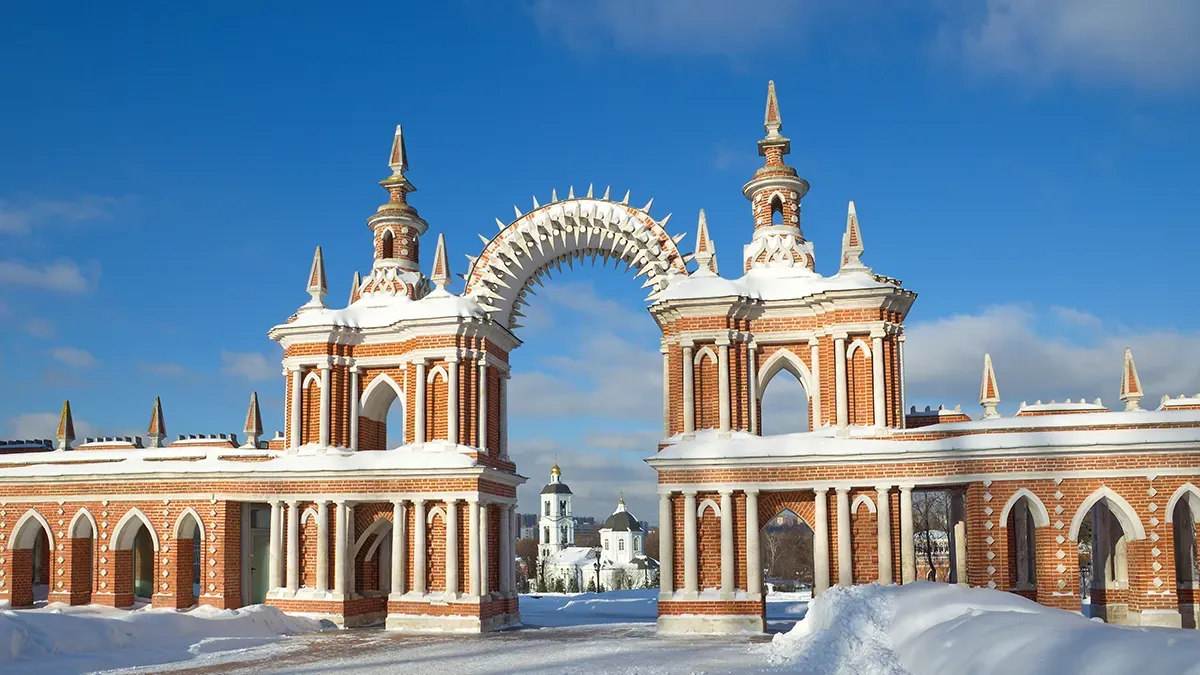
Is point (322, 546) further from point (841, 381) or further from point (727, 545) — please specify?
point (841, 381)

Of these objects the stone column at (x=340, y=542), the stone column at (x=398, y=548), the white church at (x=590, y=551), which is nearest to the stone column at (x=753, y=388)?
the stone column at (x=398, y=548)

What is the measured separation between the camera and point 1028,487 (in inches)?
1017

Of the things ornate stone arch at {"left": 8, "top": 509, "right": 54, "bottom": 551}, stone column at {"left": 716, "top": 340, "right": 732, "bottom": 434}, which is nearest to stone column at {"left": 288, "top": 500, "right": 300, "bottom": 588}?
ornate stone arch at {"left": 8, "top": 509, "right": 54, "bottom": 551}

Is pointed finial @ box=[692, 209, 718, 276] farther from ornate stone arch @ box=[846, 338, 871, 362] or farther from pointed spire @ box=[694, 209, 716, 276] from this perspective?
ornate stone arch @ box=[846, 338, 871, 362]

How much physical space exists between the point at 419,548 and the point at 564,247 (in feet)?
32.5

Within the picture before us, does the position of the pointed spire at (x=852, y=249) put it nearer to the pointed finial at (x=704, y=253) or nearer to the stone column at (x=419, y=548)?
the pointed finial at (x=704, y=253)

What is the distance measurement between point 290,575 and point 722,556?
12.5 meters

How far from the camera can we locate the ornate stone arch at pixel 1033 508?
25.6 m

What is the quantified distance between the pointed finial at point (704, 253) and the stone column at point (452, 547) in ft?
31.0

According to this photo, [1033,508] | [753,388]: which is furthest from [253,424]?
[1033,508]

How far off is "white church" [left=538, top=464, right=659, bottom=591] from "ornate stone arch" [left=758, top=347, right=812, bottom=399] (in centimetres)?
6467

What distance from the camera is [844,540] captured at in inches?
1054

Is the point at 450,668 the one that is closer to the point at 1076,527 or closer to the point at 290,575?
the point at 290,575

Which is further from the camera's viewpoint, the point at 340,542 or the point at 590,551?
the point at 590,551
